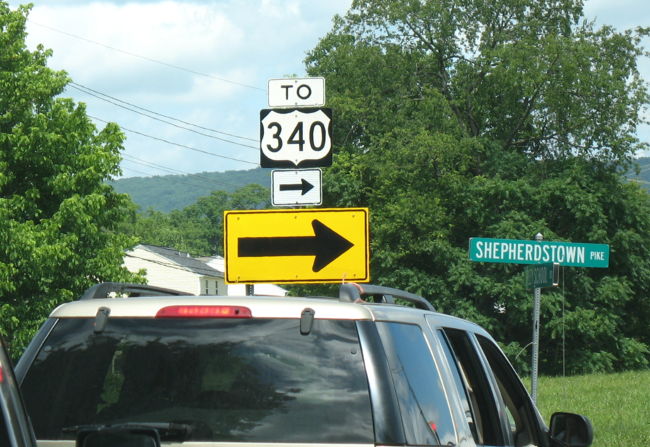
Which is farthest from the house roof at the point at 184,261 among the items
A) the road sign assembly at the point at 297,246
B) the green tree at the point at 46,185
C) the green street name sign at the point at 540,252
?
the road sign assembly at the point at 297,246

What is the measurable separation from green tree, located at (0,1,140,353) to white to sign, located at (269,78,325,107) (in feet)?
79.6

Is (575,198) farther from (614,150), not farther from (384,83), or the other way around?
(384,83)

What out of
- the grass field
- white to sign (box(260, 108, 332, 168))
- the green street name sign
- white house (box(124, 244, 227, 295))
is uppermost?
white to sign (box(260, 108, 332, 168))

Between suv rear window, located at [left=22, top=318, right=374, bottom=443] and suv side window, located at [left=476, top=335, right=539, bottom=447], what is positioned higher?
suv rear window, located at [left=22, top=318, right=374, bottom=443]

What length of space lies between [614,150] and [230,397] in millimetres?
41383

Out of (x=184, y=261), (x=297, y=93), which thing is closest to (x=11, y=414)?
(x=297, y=93)

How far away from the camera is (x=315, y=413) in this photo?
370 centimetres

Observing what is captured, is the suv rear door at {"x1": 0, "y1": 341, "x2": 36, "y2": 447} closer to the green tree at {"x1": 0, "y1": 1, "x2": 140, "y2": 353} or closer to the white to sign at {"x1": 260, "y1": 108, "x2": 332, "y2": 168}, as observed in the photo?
the white to sign at {"x1": 260, "y1": 108, "x2": 332, "y2": 168}

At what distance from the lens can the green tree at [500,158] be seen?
139ft

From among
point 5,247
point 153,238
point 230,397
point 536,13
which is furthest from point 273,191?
point 153,238

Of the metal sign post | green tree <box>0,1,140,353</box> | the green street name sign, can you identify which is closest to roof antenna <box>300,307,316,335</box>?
the metal sign post

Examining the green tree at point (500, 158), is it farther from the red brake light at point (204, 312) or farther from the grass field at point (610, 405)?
the red brake light at point (204, 312)

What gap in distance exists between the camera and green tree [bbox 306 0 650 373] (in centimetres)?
4244

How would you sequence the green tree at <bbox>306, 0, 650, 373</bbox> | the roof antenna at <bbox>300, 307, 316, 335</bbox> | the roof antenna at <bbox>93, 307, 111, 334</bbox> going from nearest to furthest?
the roof antenna at <bbox>300, 307, 316, 335</bbox>, the roof antenna at <bbox>93, 307, 111, 334</bbox>, the green tree at <bbox>306, 0, 650, 373</bbox>
